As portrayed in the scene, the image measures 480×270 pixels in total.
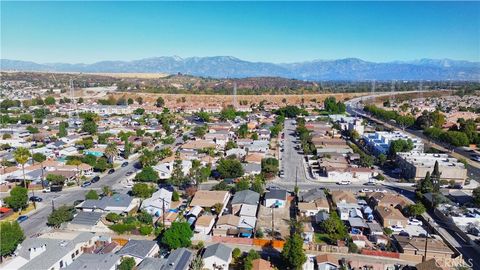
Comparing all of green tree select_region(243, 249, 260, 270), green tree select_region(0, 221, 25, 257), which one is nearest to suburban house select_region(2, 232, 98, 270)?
green tree select_region(0, 221, 25, 257)

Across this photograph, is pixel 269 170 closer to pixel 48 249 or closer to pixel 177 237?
pixel 177 237

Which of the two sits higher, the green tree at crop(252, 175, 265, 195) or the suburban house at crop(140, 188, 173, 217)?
the green tree at crop(252, 175, 265, 195)

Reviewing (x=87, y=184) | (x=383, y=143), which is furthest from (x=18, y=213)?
(x=383, y=143)

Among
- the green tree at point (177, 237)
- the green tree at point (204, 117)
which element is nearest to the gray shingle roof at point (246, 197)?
the green tree at point (177, 237)

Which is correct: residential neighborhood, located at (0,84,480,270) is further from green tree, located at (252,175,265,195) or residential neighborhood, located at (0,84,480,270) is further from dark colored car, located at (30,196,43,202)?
dark colored car, located at (30,196,43,202)

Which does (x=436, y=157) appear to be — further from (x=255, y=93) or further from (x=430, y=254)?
(x=255, y=93)

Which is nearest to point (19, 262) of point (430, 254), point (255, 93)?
point (430, 254)
